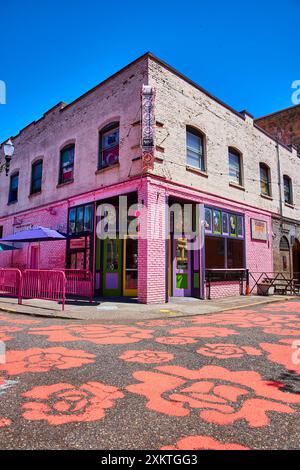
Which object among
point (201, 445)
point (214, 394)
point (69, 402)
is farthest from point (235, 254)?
point (201, 445)

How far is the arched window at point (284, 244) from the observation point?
16.4 m

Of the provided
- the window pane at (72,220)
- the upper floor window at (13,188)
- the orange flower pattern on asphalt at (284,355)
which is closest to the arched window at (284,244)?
the window pane at (72,220)

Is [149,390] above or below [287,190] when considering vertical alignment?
below

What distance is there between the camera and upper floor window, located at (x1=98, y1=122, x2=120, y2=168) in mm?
11555

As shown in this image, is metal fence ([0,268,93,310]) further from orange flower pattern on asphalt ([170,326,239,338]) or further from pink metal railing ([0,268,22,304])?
orange flower pattern on asphalt ([170,326,239,338])

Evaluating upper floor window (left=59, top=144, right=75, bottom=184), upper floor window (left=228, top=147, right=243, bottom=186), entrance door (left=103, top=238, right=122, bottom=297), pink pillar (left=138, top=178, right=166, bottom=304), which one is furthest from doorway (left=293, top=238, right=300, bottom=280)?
upper floor window (left=59, top=144, right=75, bottom=184)

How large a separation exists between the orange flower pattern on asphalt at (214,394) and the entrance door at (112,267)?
8147 mm

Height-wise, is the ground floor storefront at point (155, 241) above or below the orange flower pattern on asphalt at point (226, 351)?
above

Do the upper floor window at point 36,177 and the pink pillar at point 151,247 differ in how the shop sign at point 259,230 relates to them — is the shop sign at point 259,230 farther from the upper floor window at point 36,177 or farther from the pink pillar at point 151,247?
the upper floor window at point 36,177

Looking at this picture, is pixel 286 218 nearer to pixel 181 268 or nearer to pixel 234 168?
pixel 234 168

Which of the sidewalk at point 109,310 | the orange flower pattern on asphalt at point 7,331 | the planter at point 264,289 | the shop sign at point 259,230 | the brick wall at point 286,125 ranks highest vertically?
the brick wall at point 286,125

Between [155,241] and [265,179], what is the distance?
9476 mm

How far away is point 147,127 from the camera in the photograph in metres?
10.0

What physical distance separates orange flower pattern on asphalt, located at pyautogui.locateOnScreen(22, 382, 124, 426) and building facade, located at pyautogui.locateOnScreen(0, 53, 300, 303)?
6482 millimetres
